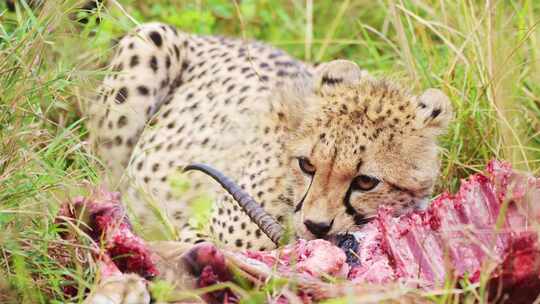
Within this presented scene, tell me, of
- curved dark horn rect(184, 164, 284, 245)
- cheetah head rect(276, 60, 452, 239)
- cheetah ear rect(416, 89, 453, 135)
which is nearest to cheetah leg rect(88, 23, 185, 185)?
cheetah head rect(276, 60, 452, 239)

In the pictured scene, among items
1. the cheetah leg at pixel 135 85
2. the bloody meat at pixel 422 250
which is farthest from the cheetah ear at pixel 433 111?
the cheetah leg at pixel 135 85

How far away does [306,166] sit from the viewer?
3.71 metres

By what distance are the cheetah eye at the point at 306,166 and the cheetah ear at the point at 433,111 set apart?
46 centimetres

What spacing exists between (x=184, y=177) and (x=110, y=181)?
953mm

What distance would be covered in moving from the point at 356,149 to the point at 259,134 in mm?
1025

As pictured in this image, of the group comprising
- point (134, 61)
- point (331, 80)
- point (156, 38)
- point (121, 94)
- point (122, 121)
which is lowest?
point (122, 121)

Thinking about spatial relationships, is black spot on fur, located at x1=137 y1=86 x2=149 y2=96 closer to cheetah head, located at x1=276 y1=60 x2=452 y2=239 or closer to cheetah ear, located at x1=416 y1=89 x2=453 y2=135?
cheetah head, located at x1=276 y1=60 x2=452 y2=239

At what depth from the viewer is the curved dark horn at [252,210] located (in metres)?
3.53

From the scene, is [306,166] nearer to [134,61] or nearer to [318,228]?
[318,228]

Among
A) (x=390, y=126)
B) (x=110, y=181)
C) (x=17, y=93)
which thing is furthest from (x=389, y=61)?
(x=17, y=93)

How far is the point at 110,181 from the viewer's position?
3750mm

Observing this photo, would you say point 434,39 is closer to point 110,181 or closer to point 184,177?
point 184,177

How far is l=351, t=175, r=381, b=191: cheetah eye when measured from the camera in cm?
361

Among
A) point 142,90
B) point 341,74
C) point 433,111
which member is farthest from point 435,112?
point 142,90
